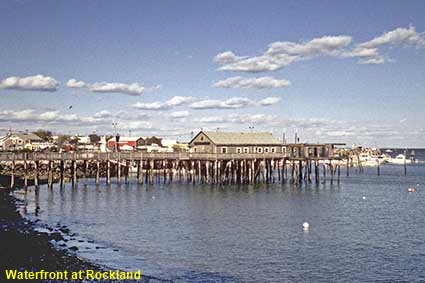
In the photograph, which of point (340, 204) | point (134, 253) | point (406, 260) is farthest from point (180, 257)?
point (340, 204)

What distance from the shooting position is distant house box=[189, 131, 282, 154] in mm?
81188

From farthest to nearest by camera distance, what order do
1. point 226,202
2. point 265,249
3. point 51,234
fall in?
point 226,202, point 51,234, point 265,249

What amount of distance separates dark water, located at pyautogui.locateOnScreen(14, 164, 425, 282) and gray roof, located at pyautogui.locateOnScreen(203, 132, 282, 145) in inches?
612

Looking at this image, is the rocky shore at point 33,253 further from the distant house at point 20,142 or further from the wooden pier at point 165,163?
the distant house at point 20,142

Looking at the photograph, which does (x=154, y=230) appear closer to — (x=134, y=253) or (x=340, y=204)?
(x=134, y=253)

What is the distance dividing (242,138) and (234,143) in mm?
2575

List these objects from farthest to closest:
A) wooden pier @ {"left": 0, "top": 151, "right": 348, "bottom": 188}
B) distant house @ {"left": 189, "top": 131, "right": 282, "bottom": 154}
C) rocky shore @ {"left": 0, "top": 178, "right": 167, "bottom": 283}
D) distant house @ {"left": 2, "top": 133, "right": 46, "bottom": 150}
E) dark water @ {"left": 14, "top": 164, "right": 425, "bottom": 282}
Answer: distant house @ {"left": 2, "top": 133, "right": 46, "bottom": 150}
distant house @ {"left": 189, "top": 131, "right": 282, "bottom": 154}
wooden pier @ {"left": 0, "top": 151, "right": 348, "bottom": 188}
dark water @ {"left": 14, "top": 164, "right": 425, "bottom": 282}
rocky shore @ {"left": 0, "top": 178, "right": 167, "bottom": 283}

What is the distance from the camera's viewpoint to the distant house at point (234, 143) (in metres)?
81.2

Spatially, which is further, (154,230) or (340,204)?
(340,204)

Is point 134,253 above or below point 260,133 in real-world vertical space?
below

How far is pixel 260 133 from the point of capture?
86.9 metres

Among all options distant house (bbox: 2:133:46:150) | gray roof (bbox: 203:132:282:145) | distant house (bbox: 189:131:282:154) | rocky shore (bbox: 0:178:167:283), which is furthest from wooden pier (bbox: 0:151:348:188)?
distant house (bbox: 2:133:46:150)

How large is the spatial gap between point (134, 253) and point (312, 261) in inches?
408

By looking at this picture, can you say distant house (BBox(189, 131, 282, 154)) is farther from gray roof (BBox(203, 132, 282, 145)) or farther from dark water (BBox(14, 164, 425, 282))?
dark water (BBox(14, 164, 425, 282))
